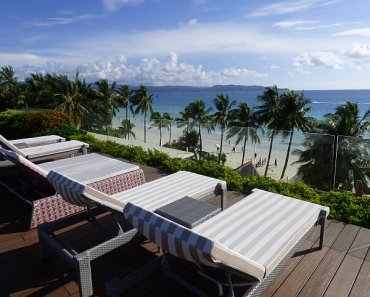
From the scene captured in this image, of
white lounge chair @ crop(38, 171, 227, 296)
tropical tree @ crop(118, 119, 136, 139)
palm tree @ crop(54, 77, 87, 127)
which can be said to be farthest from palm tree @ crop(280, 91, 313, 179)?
white lounge chair @ crop(38, 171, 227, 296)

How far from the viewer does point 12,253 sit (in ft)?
10.9

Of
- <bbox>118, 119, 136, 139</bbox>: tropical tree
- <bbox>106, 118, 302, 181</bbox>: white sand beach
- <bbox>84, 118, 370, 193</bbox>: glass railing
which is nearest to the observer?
<bbox>84, 118, 370, 193</bbox>: glass railing

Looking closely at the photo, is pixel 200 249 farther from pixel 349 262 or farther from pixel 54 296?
pixel 349 262

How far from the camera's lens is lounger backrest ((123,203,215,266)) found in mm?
1835

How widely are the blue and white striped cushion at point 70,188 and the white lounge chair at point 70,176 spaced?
667mm

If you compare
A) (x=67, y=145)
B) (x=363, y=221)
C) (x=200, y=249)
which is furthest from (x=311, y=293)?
(x=67, y=145)

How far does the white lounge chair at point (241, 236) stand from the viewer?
75.1 inches

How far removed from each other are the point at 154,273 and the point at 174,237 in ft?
3.70

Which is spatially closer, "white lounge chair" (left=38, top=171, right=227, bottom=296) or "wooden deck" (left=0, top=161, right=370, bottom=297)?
"white lounge chair" (left=38, top=171, right=227, bottom=296)

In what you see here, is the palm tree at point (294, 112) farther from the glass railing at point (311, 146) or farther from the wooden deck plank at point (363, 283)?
the wooden deck plank at point (363, 283)

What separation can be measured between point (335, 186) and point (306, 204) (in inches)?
166

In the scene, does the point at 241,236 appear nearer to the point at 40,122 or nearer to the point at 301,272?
the point at 301,272

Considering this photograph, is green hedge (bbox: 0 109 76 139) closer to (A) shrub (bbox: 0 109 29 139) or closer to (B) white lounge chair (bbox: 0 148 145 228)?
(A) shrub (bbox: 0 109 29 139)

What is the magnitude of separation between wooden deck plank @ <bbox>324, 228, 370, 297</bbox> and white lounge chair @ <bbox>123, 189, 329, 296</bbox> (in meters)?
0.35
